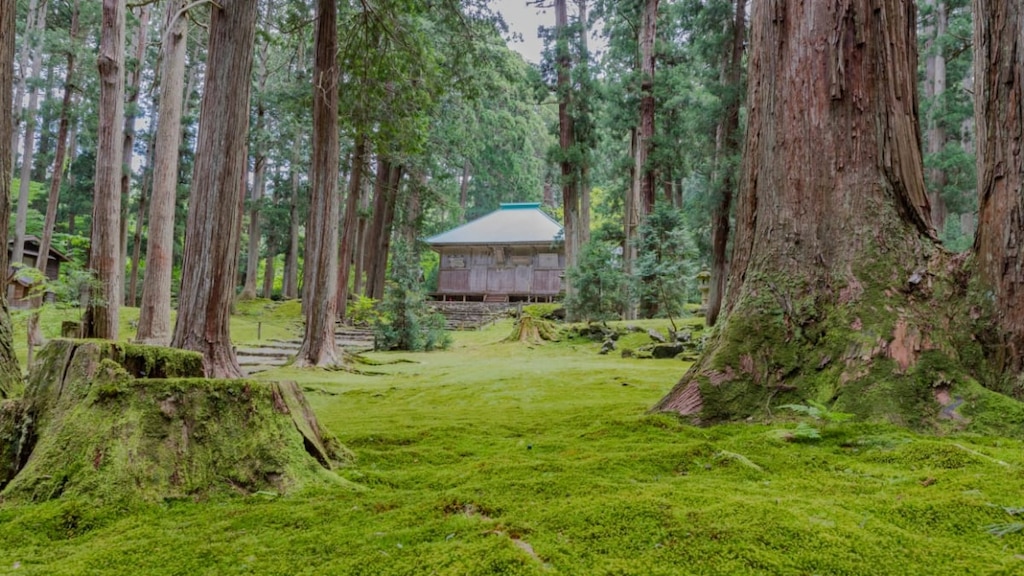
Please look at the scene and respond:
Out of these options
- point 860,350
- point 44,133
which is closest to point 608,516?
point 860,350

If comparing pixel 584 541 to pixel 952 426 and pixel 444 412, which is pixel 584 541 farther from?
pixel 444 412

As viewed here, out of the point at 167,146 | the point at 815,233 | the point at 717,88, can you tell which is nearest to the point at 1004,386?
the point at 815,233

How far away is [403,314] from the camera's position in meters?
12.7

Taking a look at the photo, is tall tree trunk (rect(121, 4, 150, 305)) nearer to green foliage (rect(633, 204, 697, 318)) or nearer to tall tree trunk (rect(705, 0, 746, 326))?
green foliage (rect(633, 204, 697, 318))

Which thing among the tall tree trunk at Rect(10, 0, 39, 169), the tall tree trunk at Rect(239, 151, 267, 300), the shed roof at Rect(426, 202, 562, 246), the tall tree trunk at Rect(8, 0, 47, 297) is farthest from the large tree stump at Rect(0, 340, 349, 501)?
the tall tree trunk at Rect(239, 151, 267, 300)

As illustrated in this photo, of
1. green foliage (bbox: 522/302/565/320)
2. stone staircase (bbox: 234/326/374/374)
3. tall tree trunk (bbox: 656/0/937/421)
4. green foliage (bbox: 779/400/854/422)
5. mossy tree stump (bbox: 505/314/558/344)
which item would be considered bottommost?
stone staircase (bbox: 234/326/374/374)

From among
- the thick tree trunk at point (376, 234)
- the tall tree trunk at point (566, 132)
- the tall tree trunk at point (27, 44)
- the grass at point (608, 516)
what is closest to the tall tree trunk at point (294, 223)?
the thick tree trunk at point (376, 234)

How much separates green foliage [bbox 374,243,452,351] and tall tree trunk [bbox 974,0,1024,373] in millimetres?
10836

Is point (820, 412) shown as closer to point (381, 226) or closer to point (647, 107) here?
point (647, 107)

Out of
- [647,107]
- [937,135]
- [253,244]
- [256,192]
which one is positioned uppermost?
[937,135]

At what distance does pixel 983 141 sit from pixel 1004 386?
1.30 meters

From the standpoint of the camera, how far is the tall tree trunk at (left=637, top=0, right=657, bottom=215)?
1457cm

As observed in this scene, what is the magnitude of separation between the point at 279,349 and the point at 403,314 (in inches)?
111

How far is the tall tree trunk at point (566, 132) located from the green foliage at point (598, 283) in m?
0.71
